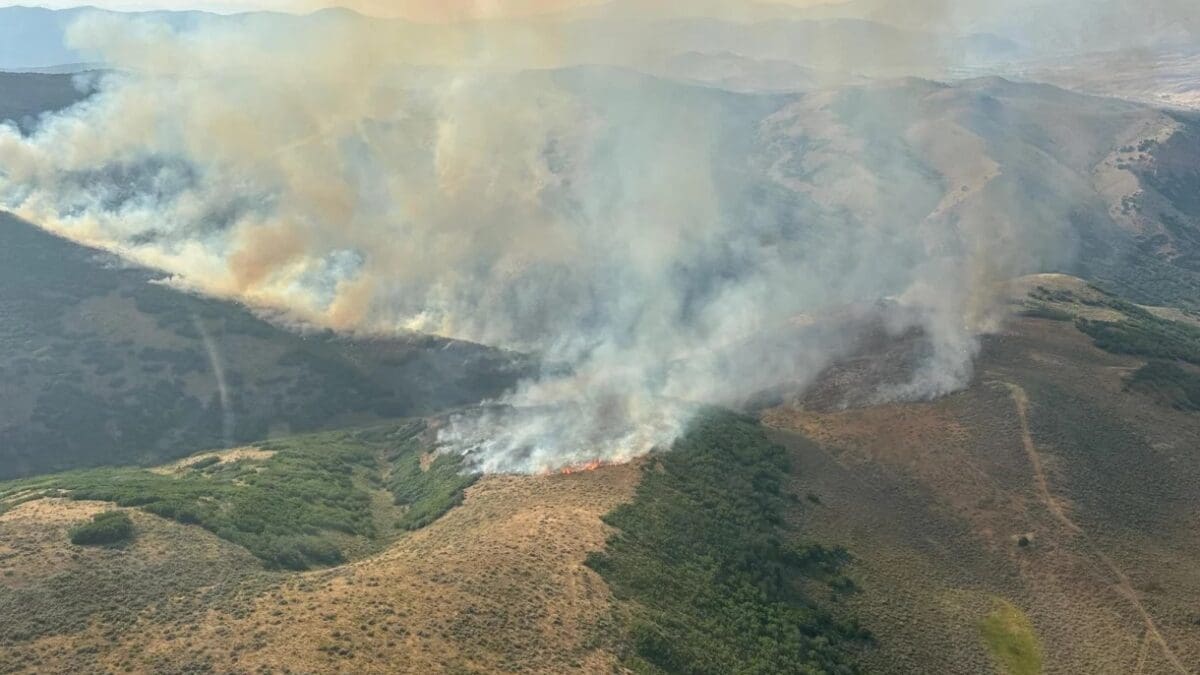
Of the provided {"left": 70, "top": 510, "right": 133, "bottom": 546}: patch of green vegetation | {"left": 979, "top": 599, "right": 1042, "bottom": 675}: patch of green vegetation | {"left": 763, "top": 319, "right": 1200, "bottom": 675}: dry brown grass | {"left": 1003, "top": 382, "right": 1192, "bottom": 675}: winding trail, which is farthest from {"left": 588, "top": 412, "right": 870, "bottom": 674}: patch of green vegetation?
{"left": 70, "top": 510, "right": 133, "bottom": 546}: patch of green vegetation

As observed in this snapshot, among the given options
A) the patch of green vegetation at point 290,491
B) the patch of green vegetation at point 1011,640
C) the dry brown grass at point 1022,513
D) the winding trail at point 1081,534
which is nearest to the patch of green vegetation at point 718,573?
the dry brown grass at point 1022,513

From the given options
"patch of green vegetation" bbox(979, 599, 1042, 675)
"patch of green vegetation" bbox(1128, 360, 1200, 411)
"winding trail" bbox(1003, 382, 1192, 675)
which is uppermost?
"patch of green vegetation" bbox(1128, 360, 1200, 411)

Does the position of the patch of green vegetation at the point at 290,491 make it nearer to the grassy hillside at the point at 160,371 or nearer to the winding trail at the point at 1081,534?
the grassy hillside at the point at 160,371

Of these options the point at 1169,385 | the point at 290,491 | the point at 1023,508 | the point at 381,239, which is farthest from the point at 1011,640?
the point at 381,239

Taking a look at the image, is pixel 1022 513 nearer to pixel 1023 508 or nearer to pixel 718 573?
pixel 1023 508

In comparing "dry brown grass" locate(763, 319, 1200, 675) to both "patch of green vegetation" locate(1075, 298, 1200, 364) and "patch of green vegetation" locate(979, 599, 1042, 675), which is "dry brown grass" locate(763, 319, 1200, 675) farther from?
"patch of green vegetation" locate(1075, 298, 1200, 364)

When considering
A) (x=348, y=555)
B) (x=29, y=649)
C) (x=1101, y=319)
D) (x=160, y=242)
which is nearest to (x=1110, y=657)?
(x=348, y=555)

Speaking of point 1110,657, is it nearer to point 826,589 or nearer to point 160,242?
point 826,589
